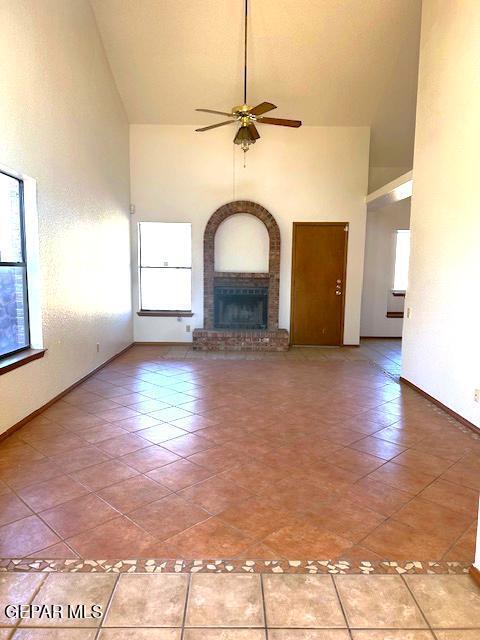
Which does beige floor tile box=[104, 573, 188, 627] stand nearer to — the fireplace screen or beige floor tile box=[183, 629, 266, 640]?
beige floor tile box=[183, 629, 266, 640]

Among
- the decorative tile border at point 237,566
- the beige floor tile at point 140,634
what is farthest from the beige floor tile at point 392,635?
the beige floor tile at point 140,634

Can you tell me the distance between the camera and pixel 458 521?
7.07ft

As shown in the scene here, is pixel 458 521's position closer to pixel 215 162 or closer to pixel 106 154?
pixel 106 154

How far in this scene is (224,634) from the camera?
4.80ft

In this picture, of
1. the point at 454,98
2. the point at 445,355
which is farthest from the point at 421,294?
the point at 454,98

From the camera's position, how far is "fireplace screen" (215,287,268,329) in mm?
6910

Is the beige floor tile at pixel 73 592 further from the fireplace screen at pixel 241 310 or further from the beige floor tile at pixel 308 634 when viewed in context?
the fireplace screen at pixel 241 310

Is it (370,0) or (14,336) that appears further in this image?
(370,0)

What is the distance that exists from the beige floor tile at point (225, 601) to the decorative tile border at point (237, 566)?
56 mm

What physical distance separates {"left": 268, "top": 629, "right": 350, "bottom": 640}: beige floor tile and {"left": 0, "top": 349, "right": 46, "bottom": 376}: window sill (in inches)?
101

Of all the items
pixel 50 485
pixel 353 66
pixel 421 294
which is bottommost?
pixel 50 485

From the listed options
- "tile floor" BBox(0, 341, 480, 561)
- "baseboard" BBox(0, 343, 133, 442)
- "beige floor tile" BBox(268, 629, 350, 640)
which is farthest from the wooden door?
"beige floor tile" BBox(268, 629, 350, 640)

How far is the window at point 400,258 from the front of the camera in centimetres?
776

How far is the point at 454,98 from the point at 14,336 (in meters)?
4.43
